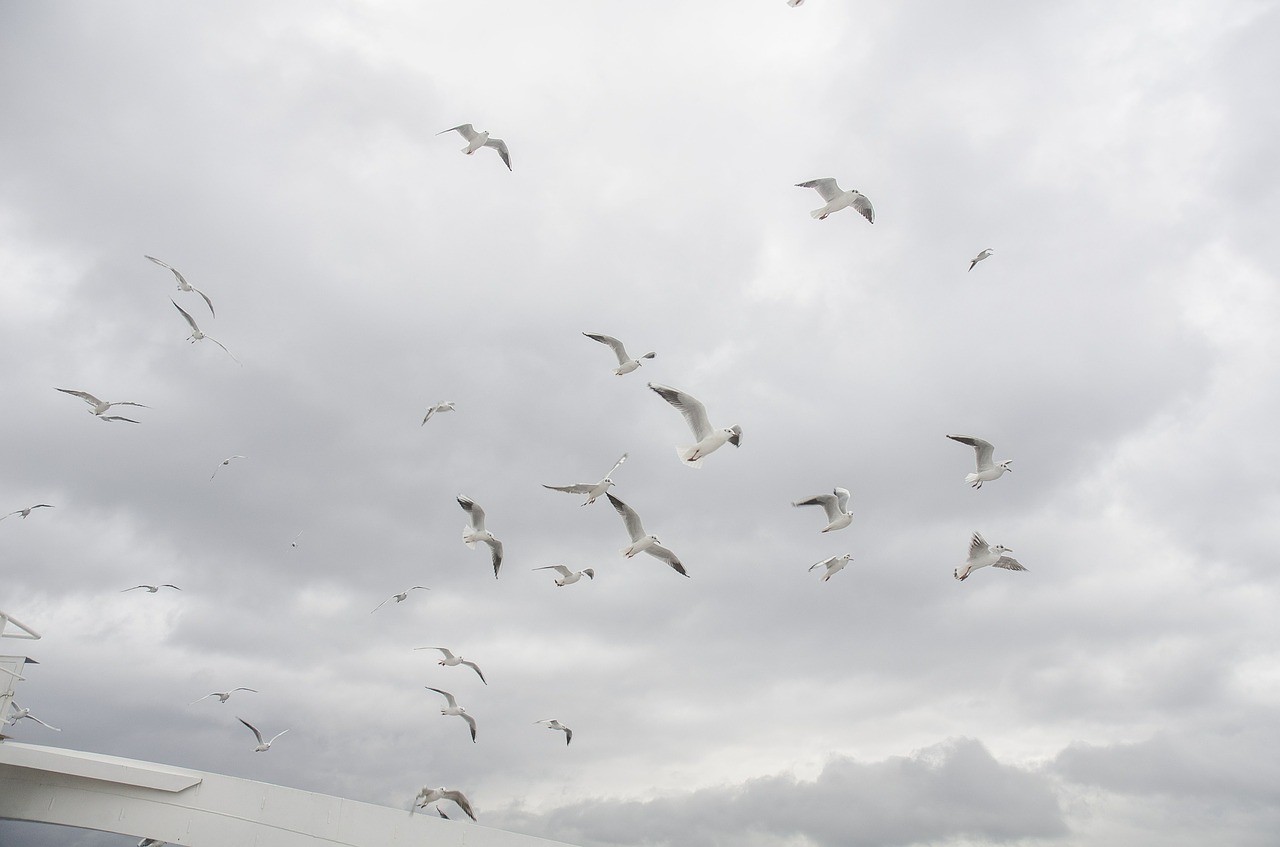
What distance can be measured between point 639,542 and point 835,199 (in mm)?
11045

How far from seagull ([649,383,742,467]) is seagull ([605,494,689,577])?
2.60 meters

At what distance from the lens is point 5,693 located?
3173cm

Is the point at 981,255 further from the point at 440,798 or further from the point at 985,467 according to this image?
the point at 440,798

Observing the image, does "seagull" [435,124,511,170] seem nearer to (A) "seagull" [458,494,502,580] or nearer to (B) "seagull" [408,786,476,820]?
(A) "seagull" [458,494,502,580]

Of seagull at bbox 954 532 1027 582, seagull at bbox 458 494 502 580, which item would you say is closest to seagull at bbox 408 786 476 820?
seagull at bbox 458 494 502 580

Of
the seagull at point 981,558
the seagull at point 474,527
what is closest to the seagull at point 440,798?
the seagull at point 474,527

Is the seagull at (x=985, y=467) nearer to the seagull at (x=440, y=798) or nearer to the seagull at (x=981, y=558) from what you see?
the seagull at (x=981, y=558)

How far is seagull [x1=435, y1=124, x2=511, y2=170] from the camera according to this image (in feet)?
82.2

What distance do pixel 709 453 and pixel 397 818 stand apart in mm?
15781

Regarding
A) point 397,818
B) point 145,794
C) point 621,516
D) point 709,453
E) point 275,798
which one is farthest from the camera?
point 145,794

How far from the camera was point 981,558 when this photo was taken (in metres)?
22.8

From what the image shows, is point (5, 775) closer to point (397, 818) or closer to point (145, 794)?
point (145, 794)

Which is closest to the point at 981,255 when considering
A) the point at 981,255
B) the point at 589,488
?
the point at 981,255

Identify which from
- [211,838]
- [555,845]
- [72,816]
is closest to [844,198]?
[555,845]
